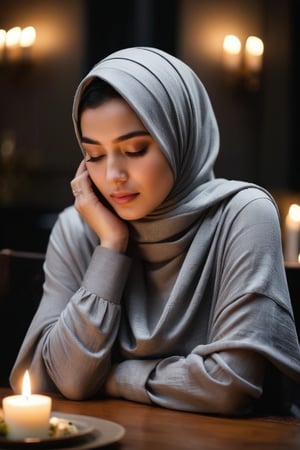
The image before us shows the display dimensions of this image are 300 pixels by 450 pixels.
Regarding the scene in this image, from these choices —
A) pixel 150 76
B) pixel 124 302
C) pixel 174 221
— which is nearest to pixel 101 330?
pixel 124 302

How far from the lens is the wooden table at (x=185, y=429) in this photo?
1.69m

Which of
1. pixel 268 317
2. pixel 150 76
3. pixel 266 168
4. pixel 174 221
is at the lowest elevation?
pixel 266 168

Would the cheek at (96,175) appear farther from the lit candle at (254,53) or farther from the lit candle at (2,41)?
the lit candle at (2,41)

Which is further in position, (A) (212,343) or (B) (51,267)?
(B) (51,267)

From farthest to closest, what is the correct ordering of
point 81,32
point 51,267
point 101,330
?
1. point 81,32
2. point 51,267
3. point 101,330

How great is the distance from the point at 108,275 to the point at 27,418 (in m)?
0.65

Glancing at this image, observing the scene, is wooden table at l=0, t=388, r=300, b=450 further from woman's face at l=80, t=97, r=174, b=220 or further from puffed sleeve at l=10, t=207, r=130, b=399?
woman's face at l=80, t=97, r=174, b=220

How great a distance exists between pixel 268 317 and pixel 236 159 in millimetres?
5900

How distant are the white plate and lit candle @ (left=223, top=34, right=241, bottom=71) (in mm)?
6225

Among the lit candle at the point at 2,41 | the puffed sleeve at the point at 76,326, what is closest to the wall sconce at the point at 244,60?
the lit candle at the point at 2,41

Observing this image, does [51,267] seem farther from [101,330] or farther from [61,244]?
[101,330]

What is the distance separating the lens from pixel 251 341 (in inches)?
79.4

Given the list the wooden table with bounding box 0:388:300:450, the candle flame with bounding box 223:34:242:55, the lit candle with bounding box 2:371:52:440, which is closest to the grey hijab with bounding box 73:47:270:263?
the wooden table with bounding box 0:388:300:450

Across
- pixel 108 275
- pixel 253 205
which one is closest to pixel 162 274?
pixel 108 275
